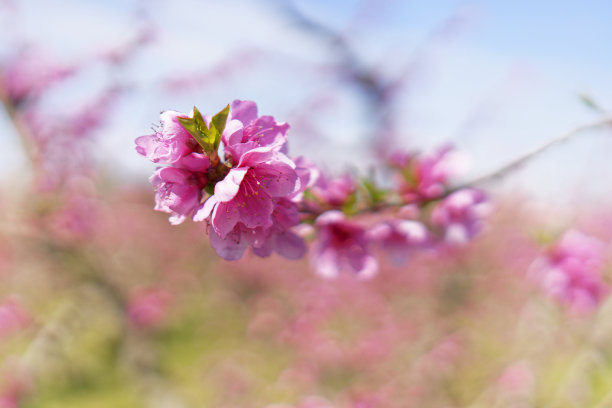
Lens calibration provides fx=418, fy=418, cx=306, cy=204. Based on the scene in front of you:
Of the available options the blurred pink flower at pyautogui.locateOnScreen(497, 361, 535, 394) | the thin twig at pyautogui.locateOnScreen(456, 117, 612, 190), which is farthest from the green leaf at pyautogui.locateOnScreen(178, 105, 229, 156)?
the blurred pink flower at pyautogui.locateOnScreen(497, 361, 535, 394)

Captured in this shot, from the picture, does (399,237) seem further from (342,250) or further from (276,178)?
(276,178)

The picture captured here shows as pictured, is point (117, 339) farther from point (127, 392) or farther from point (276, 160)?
point (276, 160)

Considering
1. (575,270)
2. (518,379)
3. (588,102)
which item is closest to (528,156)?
(588,102)

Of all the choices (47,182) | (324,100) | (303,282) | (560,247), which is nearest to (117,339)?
(303,282)

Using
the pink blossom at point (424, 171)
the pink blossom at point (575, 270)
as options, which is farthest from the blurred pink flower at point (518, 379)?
the pink blossom at point (424, 171)

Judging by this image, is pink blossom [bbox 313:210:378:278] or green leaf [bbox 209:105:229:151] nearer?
green leaf [bbox 209:105:229:151]

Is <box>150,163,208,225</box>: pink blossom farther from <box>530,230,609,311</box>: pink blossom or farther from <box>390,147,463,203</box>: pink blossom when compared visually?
<box>530,230,609,311</box>: pink blossom
